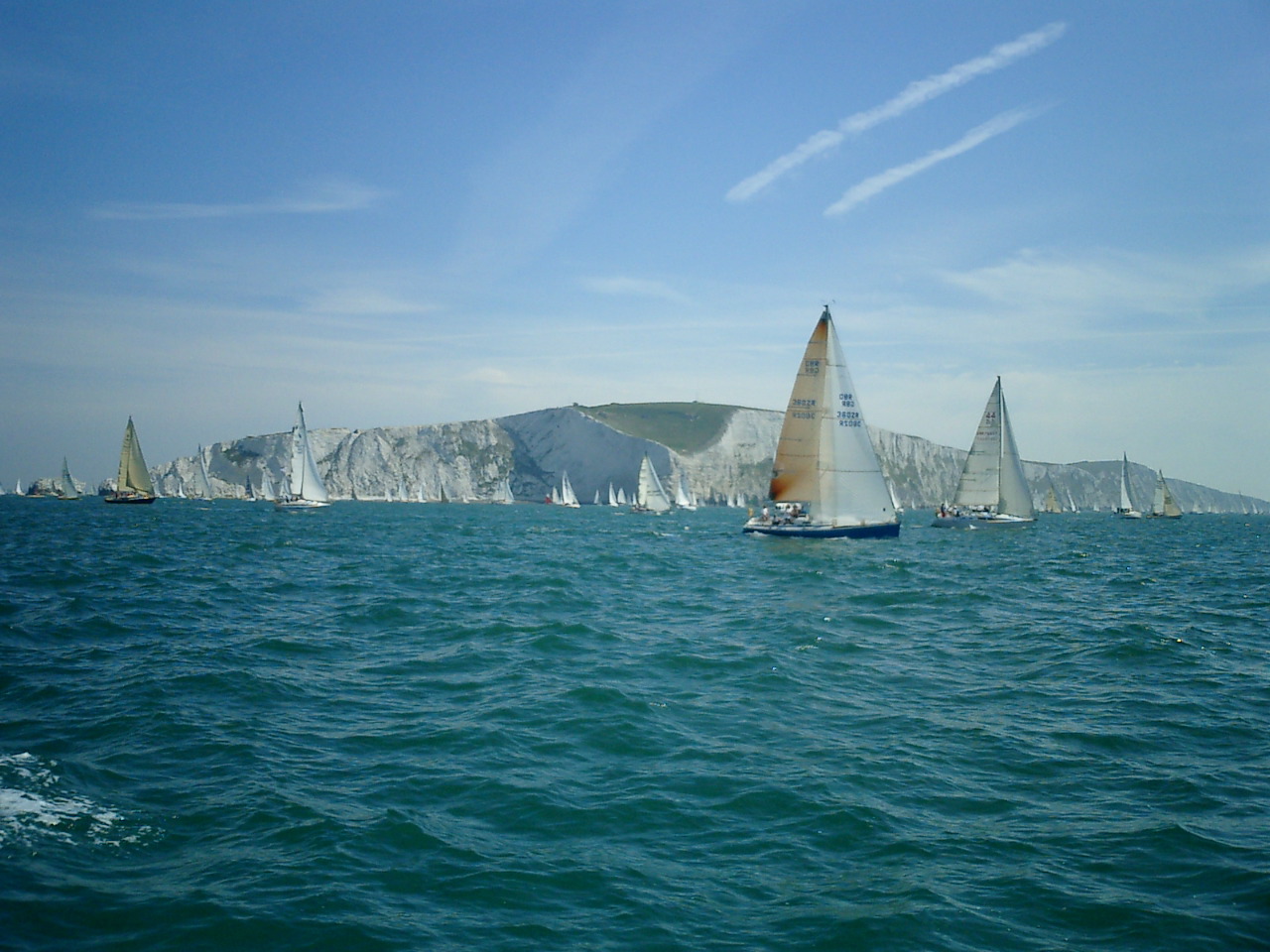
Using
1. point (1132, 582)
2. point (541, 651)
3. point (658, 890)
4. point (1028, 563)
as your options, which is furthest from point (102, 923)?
point (1028, 563)

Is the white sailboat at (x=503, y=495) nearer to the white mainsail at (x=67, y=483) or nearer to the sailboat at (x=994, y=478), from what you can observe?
the white mainsail at (x=67, y=483)

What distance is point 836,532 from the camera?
46.0 metres

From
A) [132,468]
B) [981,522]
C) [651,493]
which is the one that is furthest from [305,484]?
[981,522]

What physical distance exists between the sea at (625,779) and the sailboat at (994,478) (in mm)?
45040

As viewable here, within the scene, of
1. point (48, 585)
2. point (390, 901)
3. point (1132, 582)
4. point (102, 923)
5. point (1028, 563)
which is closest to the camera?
point (102, 923)

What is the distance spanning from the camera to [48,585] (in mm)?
23688

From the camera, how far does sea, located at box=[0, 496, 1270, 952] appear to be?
6172 mm

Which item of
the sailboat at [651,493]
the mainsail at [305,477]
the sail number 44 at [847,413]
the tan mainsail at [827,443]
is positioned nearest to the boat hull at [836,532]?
the tan mainsail at [827,443]

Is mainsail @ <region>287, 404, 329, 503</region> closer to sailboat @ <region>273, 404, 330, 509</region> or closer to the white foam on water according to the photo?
sailboat @ <region>273, 404, 330, 509</region>

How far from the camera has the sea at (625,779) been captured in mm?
6172

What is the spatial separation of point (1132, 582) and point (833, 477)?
18.2 metres

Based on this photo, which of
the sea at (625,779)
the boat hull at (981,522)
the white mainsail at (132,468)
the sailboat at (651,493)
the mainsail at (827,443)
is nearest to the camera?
the sea at (625,779)

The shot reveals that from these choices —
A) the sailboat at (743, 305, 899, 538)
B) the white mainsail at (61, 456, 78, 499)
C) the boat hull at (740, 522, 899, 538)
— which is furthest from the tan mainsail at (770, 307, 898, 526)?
the white mainsail at (61, 456, 78, 499)

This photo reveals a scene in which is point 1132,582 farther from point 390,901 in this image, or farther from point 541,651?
point 390,901
